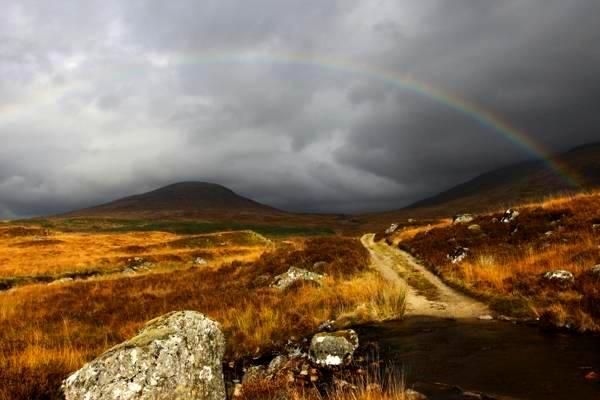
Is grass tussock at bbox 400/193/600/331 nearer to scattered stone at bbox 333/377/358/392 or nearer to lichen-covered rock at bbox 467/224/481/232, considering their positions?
lichen-covered rock at bbox 467/224/481/232

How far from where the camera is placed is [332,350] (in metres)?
11.9

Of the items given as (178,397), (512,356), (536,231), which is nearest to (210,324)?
(178,397)

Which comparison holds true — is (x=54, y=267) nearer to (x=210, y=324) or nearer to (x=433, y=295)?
(x=433, y=295)

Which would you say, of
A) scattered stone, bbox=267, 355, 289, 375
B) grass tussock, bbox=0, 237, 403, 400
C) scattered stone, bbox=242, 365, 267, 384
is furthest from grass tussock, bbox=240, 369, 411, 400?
grass tussock, bbox=0, 237, 403, 400

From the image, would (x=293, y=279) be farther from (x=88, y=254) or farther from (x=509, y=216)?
(x=88, y=254)

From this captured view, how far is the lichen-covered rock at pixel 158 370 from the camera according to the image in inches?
288

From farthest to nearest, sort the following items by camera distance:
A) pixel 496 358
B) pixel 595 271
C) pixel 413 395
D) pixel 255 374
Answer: pixel 595 271, pixel 255 374, pixel 496 358, pixel 413 395

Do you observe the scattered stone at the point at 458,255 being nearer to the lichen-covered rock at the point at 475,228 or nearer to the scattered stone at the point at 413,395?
the lichen-covered rock at the point at 475,228

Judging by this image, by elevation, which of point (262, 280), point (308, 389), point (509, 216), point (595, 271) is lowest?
point (262, 280)

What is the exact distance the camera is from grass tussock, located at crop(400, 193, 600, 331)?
13914 mm

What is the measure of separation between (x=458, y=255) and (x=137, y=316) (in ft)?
64.7

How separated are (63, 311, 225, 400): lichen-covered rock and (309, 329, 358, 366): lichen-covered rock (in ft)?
12.5

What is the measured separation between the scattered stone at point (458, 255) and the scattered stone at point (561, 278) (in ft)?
33.5

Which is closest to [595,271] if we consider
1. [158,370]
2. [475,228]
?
[158,370]
